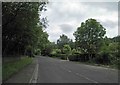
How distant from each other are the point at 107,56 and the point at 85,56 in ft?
78.8

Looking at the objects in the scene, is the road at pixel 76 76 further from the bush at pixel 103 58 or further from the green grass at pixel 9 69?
the bush at pixel 103 58

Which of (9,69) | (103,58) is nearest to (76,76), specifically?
(9,69)

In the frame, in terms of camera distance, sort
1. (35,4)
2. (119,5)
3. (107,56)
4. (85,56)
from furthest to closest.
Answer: (85,56)
(107,56)
(119,5)
(35,4)

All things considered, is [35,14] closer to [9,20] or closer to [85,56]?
[9,20]

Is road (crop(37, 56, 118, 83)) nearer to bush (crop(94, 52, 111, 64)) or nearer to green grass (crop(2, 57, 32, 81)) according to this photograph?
green grass (crop(2, 57, 32, 81))

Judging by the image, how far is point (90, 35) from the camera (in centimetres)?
8912

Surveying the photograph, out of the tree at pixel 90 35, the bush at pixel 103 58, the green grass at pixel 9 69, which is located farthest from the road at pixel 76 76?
the tree at pixel 90 35

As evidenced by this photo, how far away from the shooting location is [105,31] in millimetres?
90125

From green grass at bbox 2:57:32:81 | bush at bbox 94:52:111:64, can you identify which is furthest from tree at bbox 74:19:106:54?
green grass at bbox 2:57:32:81

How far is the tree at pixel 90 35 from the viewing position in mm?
88750

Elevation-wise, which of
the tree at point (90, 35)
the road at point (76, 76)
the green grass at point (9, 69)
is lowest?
the road at point (76, 76)

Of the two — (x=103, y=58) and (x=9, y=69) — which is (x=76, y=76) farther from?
(x=103, y=58)

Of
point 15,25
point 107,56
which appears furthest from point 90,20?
point 15,25

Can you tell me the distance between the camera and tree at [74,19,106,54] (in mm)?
88750
